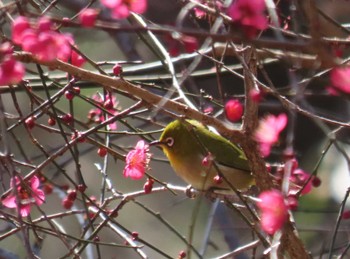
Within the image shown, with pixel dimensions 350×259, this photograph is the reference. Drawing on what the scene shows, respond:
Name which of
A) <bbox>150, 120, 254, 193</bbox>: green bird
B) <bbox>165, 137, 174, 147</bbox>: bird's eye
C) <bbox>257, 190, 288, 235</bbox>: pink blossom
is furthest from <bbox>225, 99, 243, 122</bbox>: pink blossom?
<bbox>150, 120, 254, 193</bbox>: green bird

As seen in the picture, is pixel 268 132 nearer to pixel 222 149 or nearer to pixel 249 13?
pixel 249 13

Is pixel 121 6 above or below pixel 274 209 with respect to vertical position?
above

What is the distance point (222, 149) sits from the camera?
4.37 meters

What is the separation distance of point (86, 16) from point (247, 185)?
9.23ft

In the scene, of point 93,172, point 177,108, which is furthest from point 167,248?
point 177,108

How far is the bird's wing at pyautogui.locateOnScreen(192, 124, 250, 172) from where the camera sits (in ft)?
14.2

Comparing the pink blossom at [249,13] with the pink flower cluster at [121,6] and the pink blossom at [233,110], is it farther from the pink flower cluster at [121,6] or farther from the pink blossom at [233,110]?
the pink blossom at [233,110]

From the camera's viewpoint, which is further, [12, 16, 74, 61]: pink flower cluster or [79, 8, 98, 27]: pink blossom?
[12, 16, 74, 61]: pink flower cluster

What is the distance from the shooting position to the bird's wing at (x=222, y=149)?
4.32 metres

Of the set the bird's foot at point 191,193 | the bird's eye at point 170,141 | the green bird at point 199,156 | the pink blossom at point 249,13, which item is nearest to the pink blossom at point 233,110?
the pink blossom at point 249,13

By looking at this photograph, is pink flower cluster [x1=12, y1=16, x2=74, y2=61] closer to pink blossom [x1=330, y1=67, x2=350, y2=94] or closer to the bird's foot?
pink blossom [x1=330, y1=67, x2=350, y2=94]

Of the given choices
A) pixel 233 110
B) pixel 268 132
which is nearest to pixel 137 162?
pixel 233 110

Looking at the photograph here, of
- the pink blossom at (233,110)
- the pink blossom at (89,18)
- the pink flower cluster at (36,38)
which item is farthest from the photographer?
the pink blossom at (233,110)

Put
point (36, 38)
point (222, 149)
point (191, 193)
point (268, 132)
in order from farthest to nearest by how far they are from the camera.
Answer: point (222, 149), point (191, 193), point (268, 132), point (36, 38)
